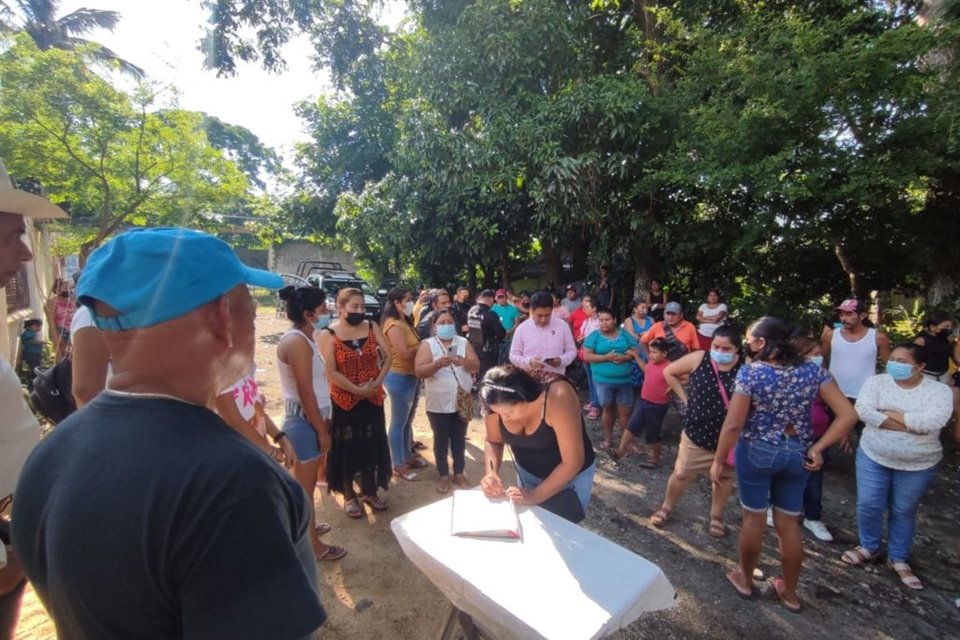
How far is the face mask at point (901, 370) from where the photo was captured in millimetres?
2984

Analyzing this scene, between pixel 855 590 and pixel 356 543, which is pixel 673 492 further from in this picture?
pixel 356 543

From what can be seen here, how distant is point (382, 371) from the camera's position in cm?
371

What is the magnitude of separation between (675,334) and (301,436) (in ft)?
13.5

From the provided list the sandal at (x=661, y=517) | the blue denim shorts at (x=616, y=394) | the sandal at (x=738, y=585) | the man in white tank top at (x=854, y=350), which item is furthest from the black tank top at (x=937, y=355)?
the sandal at (x=738, y=585)

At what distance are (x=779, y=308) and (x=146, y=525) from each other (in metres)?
8.99

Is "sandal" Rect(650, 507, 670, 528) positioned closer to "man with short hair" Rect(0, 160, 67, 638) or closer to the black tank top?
the black tank top

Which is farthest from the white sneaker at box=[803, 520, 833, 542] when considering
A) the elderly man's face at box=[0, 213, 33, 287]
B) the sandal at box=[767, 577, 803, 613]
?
the elderly man's face at box=[0, 213, 33, 287]

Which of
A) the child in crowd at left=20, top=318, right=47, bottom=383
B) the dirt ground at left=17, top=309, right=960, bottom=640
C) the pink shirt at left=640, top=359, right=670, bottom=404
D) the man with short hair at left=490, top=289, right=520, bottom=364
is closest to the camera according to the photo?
the dirt ground at left=17, top=309, right=960, bottom=640

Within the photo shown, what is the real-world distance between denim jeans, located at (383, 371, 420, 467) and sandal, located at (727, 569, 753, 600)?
275cm

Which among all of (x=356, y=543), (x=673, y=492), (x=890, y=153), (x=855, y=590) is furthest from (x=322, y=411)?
(x=890, y=153)

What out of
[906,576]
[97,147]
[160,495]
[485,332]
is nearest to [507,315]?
[485,332]

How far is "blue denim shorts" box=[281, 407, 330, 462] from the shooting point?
9.67 ft

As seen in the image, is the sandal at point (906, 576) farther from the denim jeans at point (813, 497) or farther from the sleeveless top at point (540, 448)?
the sleeveless top at point (540, 448)

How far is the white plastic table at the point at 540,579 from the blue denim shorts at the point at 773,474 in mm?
1212
